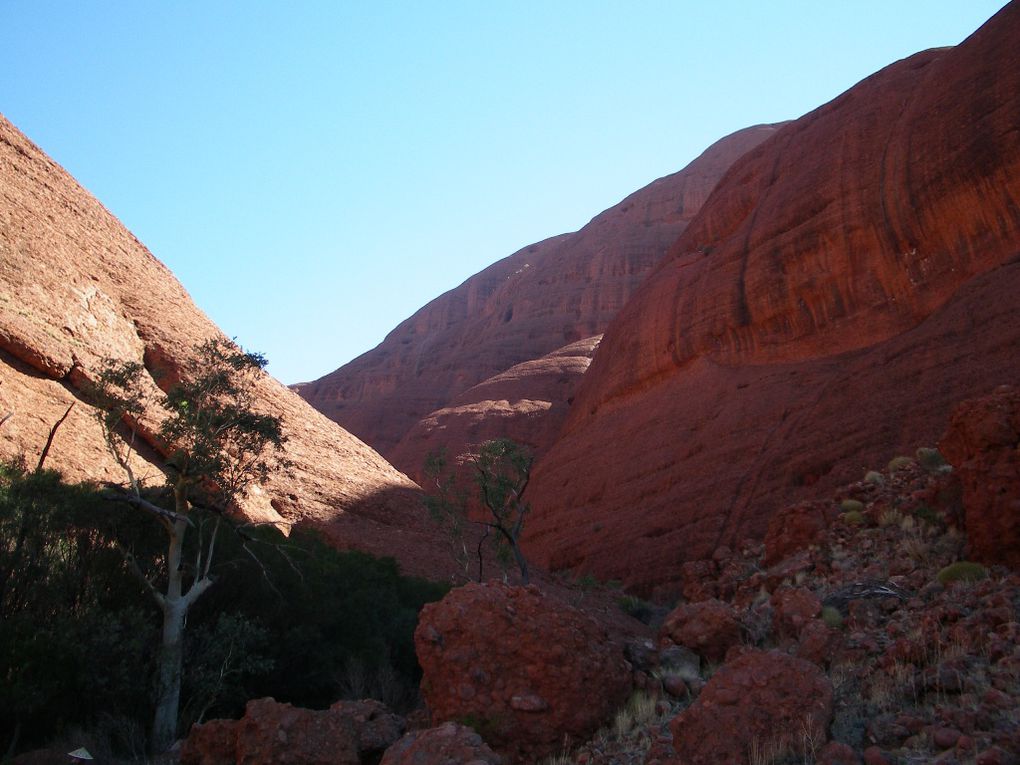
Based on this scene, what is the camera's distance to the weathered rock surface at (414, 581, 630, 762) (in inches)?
346

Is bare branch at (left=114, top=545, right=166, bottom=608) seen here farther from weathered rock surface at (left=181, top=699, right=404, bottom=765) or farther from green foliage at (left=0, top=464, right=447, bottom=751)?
weathered rock surface at (left=181, top=699, right=404, bottom=765)

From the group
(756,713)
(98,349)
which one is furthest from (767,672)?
(98,349)

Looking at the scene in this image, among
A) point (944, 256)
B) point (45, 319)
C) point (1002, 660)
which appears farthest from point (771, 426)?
point (45, 319)

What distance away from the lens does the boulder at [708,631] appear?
10.5 meters

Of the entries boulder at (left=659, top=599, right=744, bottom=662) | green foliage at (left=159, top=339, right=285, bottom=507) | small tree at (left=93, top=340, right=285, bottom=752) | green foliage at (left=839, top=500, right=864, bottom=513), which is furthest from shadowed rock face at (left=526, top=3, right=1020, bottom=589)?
small tree at (left=93, top=340, right=285, bottom=752)

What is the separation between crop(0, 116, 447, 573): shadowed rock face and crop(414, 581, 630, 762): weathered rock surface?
39.0 ft

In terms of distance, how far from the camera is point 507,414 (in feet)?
165

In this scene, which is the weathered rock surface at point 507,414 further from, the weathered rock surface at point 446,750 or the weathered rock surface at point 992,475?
the weathered rock surface at point 446,750

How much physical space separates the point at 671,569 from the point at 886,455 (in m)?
6.85

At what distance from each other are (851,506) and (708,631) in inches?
272

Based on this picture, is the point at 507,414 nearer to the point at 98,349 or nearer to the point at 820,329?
the point at 820,329

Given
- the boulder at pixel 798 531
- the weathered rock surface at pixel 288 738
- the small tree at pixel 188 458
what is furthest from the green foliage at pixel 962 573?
the small tree at pixel 188 458

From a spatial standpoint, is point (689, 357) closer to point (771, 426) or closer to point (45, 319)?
point (771, 426)

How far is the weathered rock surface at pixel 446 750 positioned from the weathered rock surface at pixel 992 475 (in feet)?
23.3
